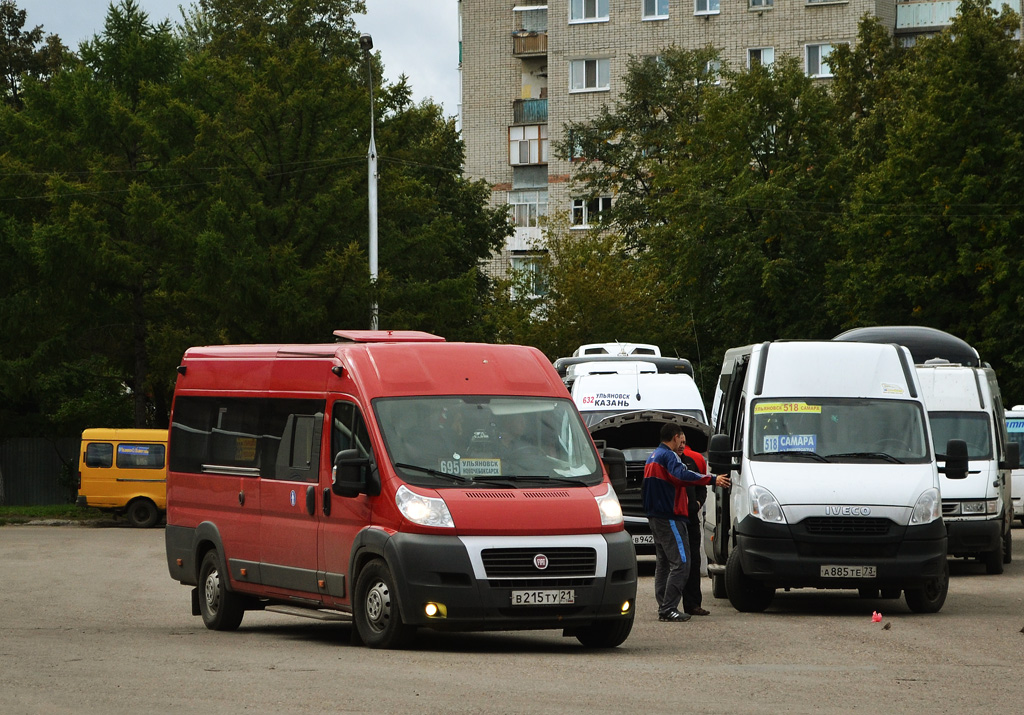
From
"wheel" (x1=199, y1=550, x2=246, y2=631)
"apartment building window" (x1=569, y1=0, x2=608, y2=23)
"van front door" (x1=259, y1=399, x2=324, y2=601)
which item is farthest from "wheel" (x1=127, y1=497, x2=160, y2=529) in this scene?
"apartment building window" (x1=569, y1=0, x2=608, y2=23)

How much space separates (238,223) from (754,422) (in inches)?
954

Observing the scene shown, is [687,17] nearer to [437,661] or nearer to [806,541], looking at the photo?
[806,541]

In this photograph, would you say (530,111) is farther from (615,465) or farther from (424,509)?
(424,509)

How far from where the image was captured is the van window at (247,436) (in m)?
13.8

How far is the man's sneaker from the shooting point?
50.6 ft

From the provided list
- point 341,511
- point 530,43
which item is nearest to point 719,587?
point 341,511

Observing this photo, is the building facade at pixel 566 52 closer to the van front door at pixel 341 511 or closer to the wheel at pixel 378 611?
the van front door at pixel 341 511

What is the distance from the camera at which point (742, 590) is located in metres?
16.7

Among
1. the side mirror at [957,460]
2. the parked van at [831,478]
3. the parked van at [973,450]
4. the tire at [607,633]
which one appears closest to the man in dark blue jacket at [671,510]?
the parked van at [831,478]

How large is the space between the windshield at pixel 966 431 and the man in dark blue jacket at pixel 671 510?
8309mm

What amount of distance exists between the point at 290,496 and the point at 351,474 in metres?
1.56

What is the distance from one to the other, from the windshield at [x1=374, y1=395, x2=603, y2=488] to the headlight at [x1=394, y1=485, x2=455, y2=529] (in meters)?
0.17

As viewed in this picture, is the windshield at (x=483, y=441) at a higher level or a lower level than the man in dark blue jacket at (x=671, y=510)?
higher

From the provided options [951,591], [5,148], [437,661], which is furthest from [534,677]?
[5,148]
